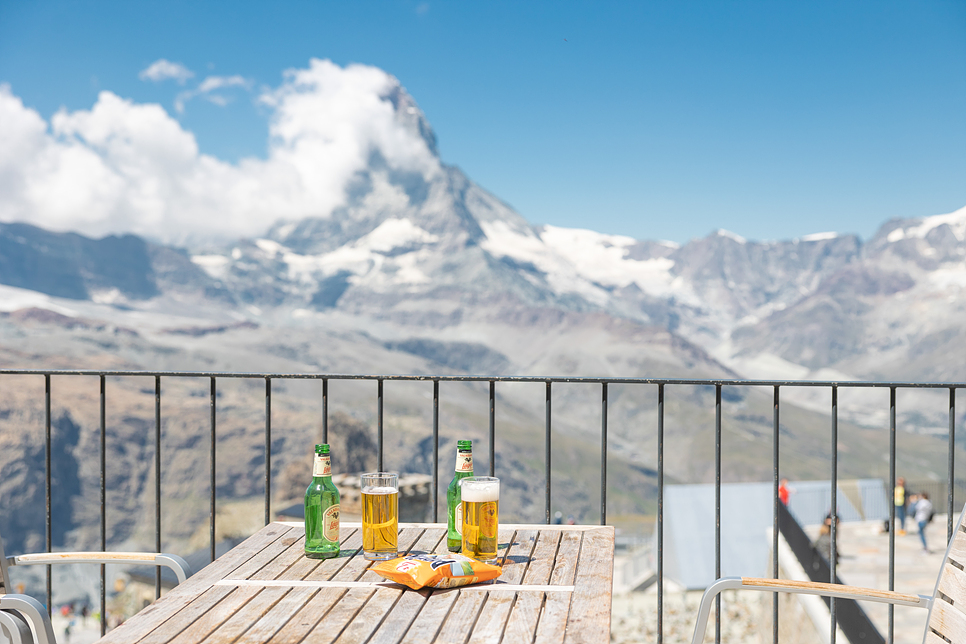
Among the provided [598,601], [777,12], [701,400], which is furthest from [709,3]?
[598,601]

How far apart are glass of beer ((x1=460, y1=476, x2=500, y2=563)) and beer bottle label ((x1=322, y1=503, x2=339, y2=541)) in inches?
12.7

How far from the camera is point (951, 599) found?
1542 mm

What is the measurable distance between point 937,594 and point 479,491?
1081mm

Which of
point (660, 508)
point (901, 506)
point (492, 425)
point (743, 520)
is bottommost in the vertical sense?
point (743, 520)

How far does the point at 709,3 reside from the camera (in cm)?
15150

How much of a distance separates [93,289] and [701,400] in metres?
162

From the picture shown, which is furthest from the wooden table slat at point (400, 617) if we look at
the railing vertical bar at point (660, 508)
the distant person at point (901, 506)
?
the distant person at point (901, 506)

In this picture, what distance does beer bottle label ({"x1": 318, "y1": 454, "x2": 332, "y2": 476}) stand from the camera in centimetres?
163

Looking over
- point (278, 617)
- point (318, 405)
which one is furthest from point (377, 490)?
point (318, 405)

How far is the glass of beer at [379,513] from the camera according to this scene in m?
1.66

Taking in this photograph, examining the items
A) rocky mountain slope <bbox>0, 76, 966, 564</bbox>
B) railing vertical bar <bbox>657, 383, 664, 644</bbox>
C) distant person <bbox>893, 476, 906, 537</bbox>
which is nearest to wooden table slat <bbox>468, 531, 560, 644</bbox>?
railing vertical bar <bbox>657, 383, 664, 644</bbox>

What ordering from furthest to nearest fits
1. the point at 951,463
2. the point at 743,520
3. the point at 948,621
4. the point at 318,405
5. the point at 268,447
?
the point at 318,405 → the point at 743,520 → the point at 268,447 → the point at 951,463 → the point at 948,621

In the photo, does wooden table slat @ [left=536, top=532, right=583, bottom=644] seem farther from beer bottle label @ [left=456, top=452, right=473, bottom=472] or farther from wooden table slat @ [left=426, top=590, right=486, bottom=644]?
beer bottle label @ [left=456, top=452, right=473, bottom=472]

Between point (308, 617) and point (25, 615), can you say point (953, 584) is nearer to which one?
point (308, 617)
